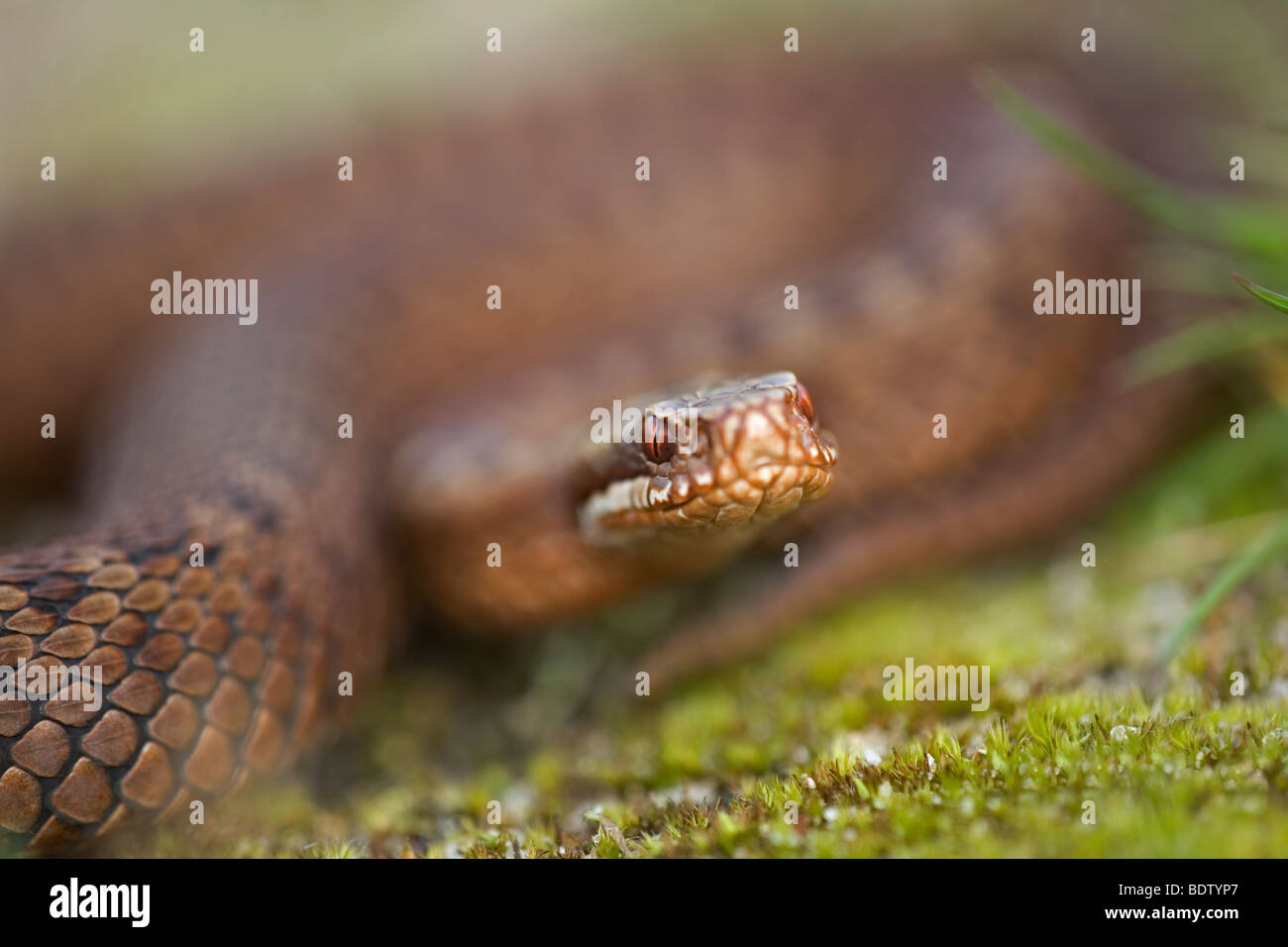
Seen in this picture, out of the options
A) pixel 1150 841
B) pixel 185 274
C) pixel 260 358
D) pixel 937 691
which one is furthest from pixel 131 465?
pixel 1150 841

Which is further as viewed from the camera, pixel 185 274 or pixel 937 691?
pixel 185 274

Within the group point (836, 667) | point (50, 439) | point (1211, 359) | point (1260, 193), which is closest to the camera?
point (836, 667)

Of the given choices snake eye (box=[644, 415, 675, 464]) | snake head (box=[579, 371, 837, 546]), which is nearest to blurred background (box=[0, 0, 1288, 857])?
snake head (box=[579, 371, 837, 546])

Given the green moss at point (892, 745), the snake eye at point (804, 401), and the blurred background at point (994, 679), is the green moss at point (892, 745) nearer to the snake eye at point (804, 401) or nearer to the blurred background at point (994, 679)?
the blurred background at point (994, 679)

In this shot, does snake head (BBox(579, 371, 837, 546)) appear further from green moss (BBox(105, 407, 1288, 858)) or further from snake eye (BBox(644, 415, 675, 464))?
green moss (BBox(105, 407, 1288, 858))

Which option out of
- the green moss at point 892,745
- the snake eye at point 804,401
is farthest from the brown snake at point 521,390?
the green moss at point 892,745

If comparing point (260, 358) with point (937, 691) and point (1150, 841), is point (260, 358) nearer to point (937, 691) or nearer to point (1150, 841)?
point (937, 691)

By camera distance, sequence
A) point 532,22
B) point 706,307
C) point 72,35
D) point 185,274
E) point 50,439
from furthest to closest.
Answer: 1. point 72,35
2. point 532,22
3. point 185,274
4. point 50,439
5. point 706,307
